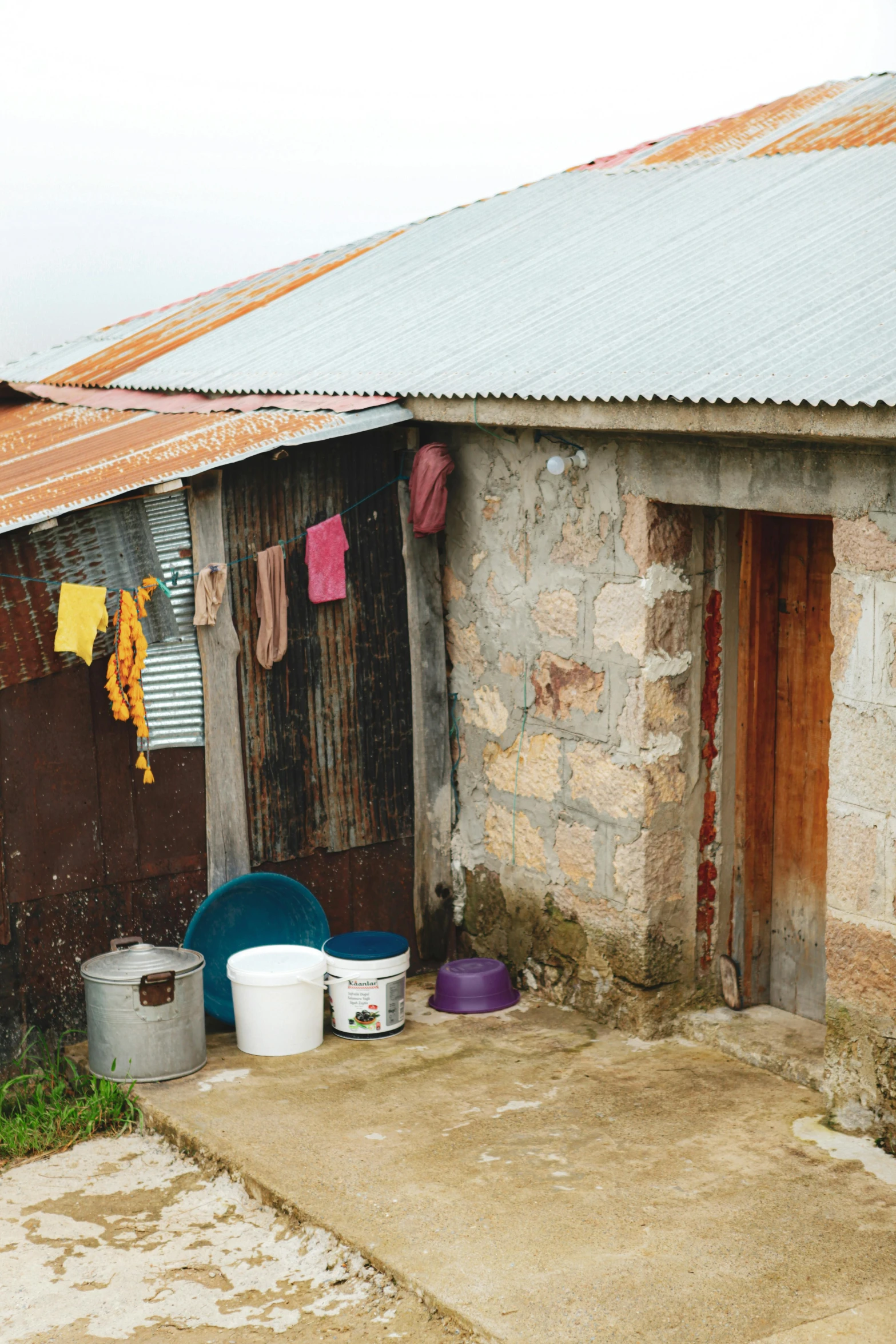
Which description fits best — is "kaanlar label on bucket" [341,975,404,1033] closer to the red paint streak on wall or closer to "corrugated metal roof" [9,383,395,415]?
the red paint streak on wall

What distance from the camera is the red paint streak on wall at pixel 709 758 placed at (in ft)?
19.7

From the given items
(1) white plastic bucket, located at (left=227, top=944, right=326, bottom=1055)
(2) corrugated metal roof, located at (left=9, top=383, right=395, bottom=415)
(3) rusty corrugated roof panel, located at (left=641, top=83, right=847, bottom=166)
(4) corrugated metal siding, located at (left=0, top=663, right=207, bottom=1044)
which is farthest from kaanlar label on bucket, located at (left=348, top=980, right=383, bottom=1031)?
(3) rusty corrugated roof panel, located at (left=641, top=83, right=847, bottom=166)

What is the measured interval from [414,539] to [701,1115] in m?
2.71

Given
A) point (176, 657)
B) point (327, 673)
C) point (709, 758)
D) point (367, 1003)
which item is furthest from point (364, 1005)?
point (709, 758)

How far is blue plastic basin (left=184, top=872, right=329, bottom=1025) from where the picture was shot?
245 inches

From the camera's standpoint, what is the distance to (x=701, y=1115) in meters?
5.34

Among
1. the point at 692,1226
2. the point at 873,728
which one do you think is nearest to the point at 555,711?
the point at 873,728

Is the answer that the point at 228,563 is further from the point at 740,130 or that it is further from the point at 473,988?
the point at 740,130

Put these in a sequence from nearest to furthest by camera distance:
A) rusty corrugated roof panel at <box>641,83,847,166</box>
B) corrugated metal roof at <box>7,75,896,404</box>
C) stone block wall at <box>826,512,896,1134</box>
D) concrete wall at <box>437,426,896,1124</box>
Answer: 1. stone block wall at <box>826,512,896,1134</box>
2. concrete wall at <box>437,426,896,1124</box>
3. corrugated metal roof at <box>7,75,896,404</box>
4. rusty corrugated roof panel at <box>641,83,847,166</box>

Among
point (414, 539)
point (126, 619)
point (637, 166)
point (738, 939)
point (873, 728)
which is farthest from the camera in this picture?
point (637, 166)

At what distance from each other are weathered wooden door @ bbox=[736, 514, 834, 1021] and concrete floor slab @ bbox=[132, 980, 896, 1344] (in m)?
0.52

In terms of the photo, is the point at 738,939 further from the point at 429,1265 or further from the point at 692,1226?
the point at 429,1265

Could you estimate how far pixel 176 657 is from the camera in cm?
602

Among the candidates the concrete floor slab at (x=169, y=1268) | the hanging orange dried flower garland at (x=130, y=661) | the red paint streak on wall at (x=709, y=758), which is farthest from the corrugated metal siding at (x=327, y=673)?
the concrete floor slab at (x=169, y=1268)
